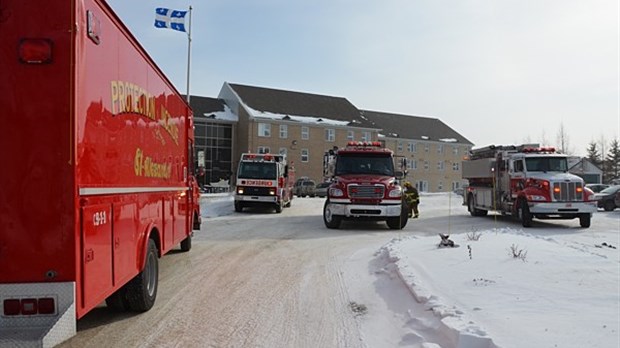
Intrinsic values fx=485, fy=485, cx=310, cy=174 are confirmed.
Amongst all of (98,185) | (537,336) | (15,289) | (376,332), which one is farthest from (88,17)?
(537,336)

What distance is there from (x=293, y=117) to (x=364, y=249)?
152 feet

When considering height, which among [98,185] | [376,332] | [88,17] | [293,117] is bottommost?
[376,332]

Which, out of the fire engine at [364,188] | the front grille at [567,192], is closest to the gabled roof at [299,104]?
the fire engine at [364,188]

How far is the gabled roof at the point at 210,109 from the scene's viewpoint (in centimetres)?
5473

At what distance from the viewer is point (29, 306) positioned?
3.74 m

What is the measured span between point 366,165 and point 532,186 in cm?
649

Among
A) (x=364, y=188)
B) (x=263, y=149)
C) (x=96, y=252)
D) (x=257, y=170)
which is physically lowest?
(x=96, y=252)

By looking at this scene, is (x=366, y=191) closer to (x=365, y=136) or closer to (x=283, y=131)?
(x=283, y=131)

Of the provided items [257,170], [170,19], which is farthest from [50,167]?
[170,19]

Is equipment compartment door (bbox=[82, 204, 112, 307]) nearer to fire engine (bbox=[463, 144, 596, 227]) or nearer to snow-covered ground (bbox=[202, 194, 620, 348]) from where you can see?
snow-covered ground (bbox=[202, 194, 620, 348])

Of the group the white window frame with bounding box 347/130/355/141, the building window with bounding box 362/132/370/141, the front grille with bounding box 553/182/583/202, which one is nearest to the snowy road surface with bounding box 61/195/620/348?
the front grille with bounding box 553/182/583/202

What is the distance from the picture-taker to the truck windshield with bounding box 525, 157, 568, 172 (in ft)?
61.9

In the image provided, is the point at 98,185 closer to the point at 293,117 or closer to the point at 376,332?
the point at 376,332

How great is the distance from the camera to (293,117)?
5744cm
